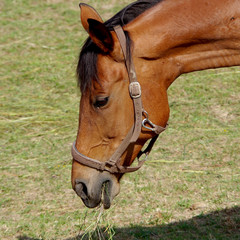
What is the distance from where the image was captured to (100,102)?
2.55 meters

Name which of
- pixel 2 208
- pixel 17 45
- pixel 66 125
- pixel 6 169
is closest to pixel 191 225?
pixel 2 208

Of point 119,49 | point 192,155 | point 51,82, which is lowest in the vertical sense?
point 192,155

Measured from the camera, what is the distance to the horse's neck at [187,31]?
101 inches

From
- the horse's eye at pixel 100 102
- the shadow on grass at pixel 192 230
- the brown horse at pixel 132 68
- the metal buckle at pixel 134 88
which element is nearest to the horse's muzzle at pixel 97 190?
the brown horse at pixel 132 68

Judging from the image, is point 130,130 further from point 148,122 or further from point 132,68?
point 132,68

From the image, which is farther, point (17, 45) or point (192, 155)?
point (17, 45)

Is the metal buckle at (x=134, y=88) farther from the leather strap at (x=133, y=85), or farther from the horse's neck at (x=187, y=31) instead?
the horse's neck at (x=187, y=31)

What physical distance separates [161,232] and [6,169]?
1.98m

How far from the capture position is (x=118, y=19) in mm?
2611

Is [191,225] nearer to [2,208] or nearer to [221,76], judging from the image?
[2,208]

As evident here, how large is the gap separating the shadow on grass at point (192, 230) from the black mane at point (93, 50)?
1.40 m

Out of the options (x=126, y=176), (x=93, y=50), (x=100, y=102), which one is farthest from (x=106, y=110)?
(x=126, y=176)

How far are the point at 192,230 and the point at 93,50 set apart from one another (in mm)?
1783

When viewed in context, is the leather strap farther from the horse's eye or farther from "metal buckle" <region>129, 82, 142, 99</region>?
the horse's eye
